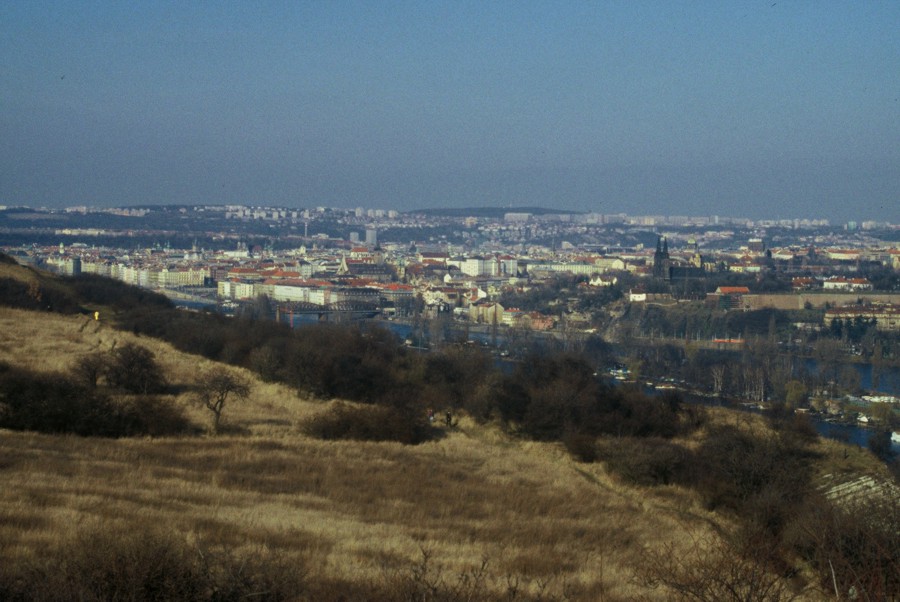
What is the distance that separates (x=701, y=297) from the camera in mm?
47531

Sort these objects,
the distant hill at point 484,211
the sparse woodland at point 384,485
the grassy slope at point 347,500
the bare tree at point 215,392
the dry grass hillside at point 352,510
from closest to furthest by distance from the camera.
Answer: the sparse woodland at point 384,485 < the dry grass hillside at point 352,510 < the grassy slope at point 347,500 < the bare tree at point 215,392 < the distant hill at point 484,211

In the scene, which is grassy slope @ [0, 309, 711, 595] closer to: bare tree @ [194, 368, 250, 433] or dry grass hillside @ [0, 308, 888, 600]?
dry grass hillside @ [0, 308, 888, 600]

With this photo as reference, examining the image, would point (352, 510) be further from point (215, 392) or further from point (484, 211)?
point (484, 211)

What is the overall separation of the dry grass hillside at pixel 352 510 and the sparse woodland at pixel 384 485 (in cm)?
3

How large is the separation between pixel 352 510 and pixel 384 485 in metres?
1.28

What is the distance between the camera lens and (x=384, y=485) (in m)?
9.17

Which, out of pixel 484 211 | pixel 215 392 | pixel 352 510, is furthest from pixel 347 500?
pixel 484 211

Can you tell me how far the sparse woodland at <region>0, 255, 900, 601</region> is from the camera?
4527 millimetres

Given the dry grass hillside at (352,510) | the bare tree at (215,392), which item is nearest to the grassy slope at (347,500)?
the dry grass hillside at (352,510)

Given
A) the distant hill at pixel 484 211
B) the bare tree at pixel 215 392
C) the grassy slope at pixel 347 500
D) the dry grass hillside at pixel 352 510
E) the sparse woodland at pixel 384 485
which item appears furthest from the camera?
the distant hill at pixel 484 211

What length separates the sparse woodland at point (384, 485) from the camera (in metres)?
4.53

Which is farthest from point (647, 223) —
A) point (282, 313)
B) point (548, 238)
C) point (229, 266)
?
point (282, 313)

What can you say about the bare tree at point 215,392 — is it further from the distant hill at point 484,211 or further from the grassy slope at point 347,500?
the distant hill at point 484,211

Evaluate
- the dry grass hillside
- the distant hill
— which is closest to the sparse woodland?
the dry grass hillside
